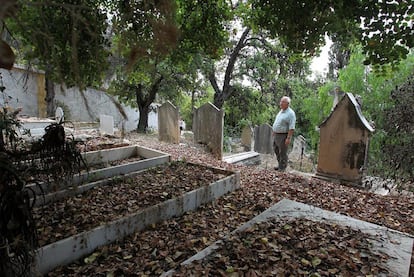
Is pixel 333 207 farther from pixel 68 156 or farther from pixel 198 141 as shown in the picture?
pixel 198 141

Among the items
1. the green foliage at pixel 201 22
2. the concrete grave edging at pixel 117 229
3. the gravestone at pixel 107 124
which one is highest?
the green foliage at pixel 201 22

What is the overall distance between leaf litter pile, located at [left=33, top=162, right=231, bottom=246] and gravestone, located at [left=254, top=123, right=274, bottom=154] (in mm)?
7024

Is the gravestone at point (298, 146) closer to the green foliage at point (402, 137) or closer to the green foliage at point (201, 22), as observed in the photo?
the green foliage at point (402, 137)

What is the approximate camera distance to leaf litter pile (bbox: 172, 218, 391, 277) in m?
1.83

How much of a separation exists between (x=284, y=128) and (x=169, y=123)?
4205 mm

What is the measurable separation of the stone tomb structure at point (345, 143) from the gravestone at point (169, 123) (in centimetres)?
470

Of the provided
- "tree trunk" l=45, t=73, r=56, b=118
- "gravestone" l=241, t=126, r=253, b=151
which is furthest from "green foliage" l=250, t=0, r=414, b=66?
"tree trunk" l=45, t=73, r=56, b=118

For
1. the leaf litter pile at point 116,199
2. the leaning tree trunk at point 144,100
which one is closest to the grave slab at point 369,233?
the leaf litter pile at point 116,199

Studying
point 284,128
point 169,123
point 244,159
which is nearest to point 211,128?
point 244,159

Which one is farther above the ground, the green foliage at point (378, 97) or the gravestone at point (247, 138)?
the green foliage at point (378, 97)

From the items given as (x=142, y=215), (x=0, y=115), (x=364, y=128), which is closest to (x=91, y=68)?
(x=0, y=115)

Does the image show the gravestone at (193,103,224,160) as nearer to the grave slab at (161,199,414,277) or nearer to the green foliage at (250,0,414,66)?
the green foliage at (250,0,414,66)

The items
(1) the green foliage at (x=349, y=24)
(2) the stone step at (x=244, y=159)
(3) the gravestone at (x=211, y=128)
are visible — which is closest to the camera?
(1) the green foliage at (x=349, y=24)

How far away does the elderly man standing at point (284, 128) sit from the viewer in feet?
19.0
